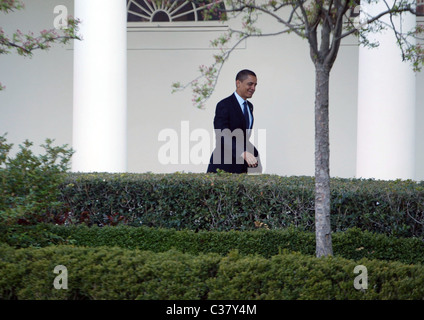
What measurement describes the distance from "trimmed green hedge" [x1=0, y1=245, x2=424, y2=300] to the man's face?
3945mm

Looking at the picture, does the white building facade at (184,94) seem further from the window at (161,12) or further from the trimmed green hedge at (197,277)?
the trimmed green hedge at (197,277)

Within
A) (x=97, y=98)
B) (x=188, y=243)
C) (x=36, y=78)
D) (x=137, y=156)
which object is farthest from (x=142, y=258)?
(x=36, y=78)

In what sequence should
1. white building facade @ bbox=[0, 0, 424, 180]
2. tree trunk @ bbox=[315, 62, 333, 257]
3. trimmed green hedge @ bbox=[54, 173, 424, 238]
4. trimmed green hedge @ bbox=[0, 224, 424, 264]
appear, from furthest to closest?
white building facade @ bbox=[0, 0, 424, 180]
trimmed green hedge @ bbox=[54, 173, 424, 238]
trimmed green hedge @ bbox=[0, 224, 424, 264]
tree trunk @ bbox=[315, 62, 333, 257]

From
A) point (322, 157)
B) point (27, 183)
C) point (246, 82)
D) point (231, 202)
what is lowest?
point (231, 202)

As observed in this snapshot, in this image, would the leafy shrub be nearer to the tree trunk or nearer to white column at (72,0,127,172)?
the tree trunk

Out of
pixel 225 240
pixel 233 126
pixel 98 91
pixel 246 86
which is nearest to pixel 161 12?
pixel 98 91

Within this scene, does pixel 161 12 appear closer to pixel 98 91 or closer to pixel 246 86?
pixel 98 91

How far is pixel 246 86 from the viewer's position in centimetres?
790

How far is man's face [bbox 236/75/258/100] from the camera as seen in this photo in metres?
7.86

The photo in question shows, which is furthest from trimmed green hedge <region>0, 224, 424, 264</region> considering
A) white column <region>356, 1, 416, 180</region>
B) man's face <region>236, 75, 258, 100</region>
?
man's face <region>236, 75, 258, 100</region>

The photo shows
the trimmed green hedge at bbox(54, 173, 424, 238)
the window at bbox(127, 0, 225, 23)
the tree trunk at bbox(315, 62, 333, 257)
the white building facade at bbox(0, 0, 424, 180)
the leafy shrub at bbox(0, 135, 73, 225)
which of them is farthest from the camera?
the window at bbox(127, 0, 225, 23)

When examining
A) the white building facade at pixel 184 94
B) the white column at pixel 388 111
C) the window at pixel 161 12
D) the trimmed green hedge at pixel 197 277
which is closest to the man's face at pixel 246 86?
the white column at pixel 388 111

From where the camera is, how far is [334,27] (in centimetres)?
460

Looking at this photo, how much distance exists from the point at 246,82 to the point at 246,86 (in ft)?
0.19
